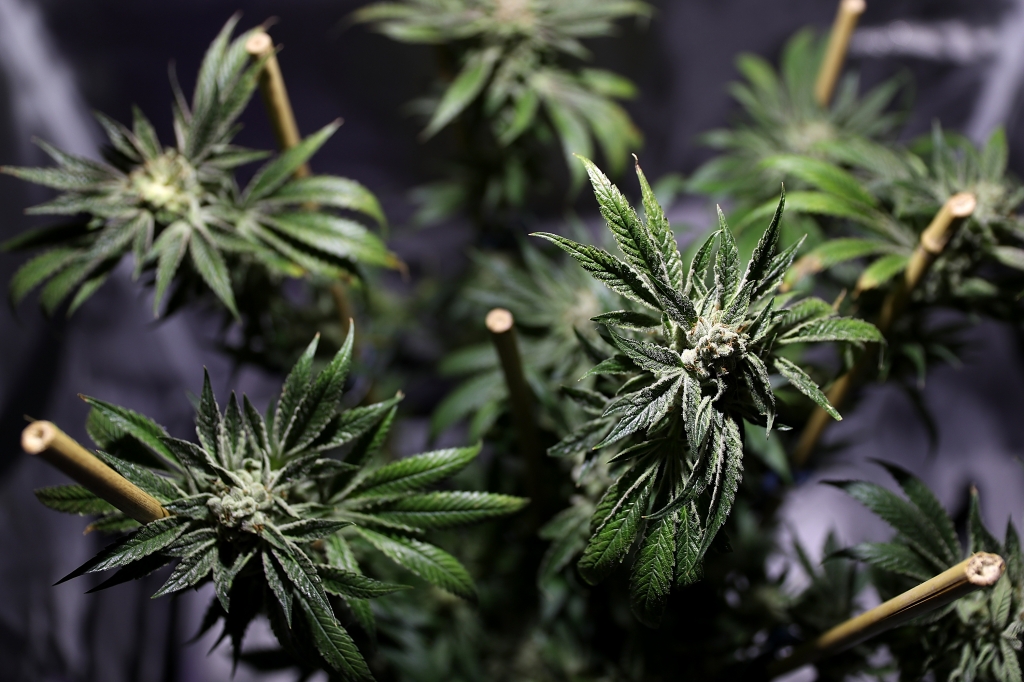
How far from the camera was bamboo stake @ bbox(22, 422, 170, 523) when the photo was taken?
0.53 meters

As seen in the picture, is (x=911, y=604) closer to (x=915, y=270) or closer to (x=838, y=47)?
(x=915, y=270)

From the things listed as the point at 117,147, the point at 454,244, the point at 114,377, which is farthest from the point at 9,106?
the point at 454,244

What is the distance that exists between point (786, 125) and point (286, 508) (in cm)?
103

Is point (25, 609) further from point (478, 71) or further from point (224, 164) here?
point (478, 71)

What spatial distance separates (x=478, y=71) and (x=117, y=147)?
49 cm

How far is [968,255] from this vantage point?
0.90 m

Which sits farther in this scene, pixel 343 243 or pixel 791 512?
pixel 791 512

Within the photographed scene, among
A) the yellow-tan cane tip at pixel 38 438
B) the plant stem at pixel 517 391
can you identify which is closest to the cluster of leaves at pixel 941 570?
the plant stem at pixel 517 391

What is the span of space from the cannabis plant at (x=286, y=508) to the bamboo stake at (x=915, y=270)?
459 millimetres

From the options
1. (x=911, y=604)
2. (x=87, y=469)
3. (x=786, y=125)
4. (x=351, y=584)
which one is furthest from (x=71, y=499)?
(x=786, y=125)

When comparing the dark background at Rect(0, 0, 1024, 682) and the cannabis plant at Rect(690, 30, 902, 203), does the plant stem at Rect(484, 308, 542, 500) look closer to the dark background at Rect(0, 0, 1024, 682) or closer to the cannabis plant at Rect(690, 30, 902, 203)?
the cannabis plant at Rect(690, 30, 902, 203)

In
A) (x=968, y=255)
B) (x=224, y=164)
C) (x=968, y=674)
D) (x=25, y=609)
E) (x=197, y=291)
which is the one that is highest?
(x=224, y=164)

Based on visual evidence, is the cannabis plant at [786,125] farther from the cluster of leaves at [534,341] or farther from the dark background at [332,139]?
the dark background at [332,139]

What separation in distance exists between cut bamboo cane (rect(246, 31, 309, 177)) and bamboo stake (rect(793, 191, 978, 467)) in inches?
29.8
